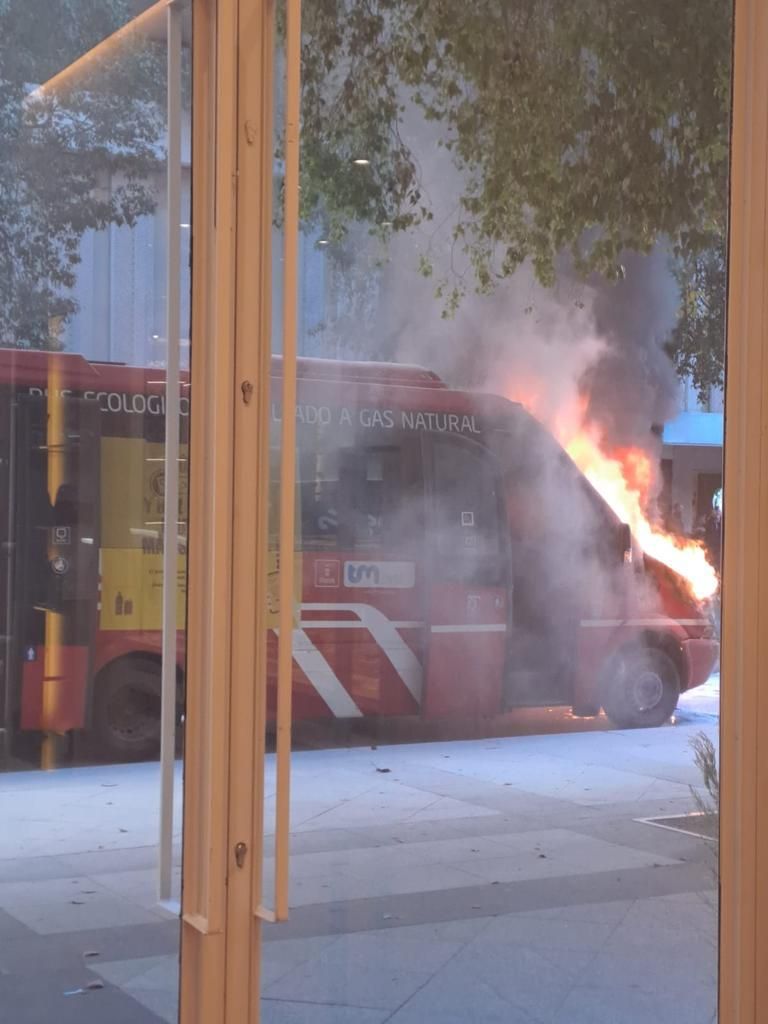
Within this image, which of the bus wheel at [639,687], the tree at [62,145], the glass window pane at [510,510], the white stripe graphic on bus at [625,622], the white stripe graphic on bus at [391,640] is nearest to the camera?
the tree at [62,145]

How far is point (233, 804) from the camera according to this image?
2.34m

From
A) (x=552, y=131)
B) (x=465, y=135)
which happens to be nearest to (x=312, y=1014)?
(x=465, y=135)

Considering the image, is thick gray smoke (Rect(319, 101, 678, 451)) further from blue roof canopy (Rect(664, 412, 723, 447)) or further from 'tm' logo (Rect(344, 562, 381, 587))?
'tm' logo (Rect(344, 562, 381, 587))

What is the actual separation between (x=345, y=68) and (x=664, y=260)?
944 millimetres

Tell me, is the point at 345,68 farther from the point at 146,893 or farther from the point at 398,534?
the point at 146,893

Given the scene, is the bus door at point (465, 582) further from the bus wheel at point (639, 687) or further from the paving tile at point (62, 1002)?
the paving tile at point (62, 1002)

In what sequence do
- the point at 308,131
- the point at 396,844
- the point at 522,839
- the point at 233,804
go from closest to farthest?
the point at 233,804, the point at 308,131, the point at 396,844, the point at 522,839

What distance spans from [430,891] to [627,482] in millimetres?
1042

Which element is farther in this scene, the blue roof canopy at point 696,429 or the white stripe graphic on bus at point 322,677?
the blue roof canopy at point 696,429

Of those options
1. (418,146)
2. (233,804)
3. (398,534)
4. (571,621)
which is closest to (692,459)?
(571,621)

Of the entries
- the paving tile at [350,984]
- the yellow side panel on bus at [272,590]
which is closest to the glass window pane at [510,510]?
the paving tile at [350,984]

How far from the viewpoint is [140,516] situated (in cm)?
240

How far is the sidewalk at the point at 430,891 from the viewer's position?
2.35 meters

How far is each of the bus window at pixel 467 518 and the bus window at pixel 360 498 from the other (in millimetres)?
68
